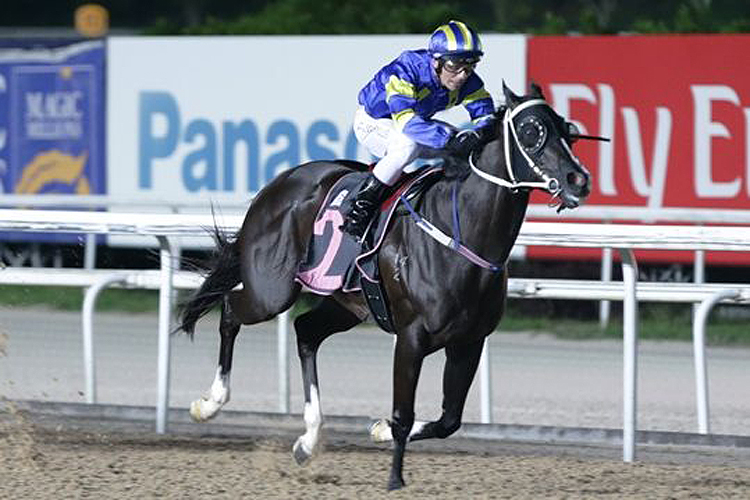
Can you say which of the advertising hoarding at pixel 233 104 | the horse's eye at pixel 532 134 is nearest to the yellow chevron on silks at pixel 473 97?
the horse's eye at pixel 532 134

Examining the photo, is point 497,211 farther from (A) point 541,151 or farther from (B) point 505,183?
(A) point 541,151

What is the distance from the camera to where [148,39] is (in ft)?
40.5

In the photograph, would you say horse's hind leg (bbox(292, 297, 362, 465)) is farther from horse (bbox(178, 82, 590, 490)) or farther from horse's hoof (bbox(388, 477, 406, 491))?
horse's hoof (bbox(388, 477, 406, 491))

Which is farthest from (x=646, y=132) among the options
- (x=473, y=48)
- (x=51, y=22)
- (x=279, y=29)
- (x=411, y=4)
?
(x=51, y=22)

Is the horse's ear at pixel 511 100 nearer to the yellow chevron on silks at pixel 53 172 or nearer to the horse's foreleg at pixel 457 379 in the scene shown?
the horse's foreleg at pixel 457 379

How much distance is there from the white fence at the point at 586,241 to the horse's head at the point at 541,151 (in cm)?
103

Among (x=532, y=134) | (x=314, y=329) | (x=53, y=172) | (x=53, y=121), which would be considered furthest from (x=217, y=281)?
(x=53, y=121)

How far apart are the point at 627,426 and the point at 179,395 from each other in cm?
271

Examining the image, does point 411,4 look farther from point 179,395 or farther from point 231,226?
point 231,226

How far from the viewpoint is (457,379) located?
19.8ft

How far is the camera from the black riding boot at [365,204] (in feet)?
20.3

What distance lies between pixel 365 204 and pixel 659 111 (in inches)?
199

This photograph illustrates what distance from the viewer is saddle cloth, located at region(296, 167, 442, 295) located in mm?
6164

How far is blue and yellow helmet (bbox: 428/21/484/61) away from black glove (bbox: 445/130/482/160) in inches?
10.6
